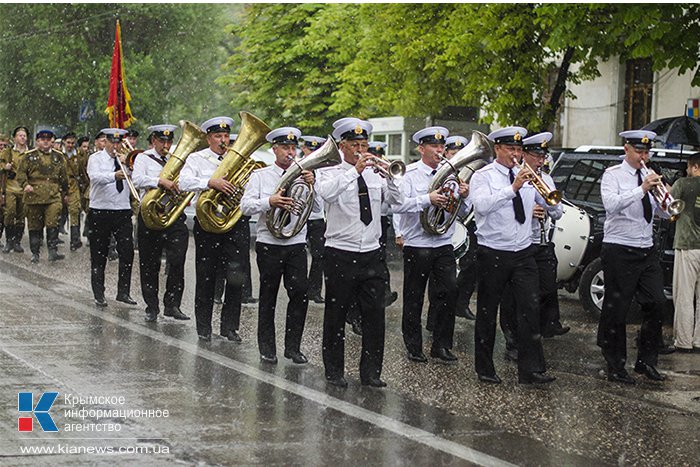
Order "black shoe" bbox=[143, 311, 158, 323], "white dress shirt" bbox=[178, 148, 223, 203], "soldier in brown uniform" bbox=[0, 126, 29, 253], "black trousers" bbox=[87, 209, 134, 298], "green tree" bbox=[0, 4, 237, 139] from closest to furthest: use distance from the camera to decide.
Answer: "white dress shirt" bbox=[178, 148, 223, 203]
"black shoe" bbox=[143, 311, 158, 323]
"black trousers" bbox=[87, 209, 134, 298]
"soldier in brown uniform" bbox=[0, 126, 29, 253]
"green tree" bbox=[0, 4, 237, 139]

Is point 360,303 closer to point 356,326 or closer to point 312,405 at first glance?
point 312,405

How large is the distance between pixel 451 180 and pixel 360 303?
1752 millimetres

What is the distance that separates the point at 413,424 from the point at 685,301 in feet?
14.8

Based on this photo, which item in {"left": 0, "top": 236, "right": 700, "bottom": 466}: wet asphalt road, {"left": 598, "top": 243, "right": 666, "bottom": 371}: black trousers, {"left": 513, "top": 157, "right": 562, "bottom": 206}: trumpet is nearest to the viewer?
{"left": 0, "top": 236, "right": 700, "bottom": 466}: wet asphalt road

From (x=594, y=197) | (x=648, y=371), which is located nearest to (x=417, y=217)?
(x=648, y=371)

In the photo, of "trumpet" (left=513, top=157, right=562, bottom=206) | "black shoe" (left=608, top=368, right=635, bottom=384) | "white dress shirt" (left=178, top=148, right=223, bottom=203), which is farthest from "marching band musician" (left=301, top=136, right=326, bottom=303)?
"black shoe" (left=608, top=368, right=635, bottom=384)

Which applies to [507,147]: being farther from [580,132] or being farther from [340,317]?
[580,132]

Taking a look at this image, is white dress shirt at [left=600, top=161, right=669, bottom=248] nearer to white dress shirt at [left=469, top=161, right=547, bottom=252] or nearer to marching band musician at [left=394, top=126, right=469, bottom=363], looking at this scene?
white dress shirt at [left=469, top=161, right=547, bottom=252]

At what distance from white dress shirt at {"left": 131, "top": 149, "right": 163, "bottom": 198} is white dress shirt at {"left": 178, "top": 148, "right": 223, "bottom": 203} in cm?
91

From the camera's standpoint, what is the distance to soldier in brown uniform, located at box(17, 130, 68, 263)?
18.5 meters

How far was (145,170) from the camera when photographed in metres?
12.7

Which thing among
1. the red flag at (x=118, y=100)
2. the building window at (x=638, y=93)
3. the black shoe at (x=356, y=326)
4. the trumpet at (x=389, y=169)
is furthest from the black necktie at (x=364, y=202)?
the building window at (x=638, y=93)

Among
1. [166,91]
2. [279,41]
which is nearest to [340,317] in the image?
[279,41]

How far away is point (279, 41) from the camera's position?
3266cm
